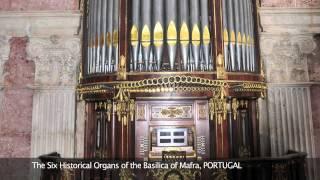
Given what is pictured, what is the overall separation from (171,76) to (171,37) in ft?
1.71

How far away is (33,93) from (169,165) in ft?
8.45

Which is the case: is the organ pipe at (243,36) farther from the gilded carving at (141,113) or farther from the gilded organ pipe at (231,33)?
the gilded carving at (141,113)

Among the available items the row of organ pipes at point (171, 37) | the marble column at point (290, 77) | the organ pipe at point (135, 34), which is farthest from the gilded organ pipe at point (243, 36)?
the organ pipe at point (135, 34)

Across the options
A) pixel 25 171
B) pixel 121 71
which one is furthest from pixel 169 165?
pixel 25 171

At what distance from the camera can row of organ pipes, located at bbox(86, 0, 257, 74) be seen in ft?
14.3

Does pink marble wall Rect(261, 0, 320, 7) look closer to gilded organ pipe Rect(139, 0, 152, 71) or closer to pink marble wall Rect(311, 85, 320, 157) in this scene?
pink marble wall Rect(311, 85, 320, 157)

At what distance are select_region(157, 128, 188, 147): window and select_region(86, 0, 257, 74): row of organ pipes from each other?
1009 mm

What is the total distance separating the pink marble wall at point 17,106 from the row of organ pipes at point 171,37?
135 cm

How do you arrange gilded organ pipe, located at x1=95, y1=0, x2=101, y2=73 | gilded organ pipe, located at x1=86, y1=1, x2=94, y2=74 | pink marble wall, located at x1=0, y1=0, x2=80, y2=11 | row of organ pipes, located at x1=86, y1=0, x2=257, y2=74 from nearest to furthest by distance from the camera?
row of organ pipes, located at x1=86, y1=0, x2=257, y2=74, gilded organ pipe, located at x1=95, y1=0, x2=101, y2=73, gilded organ pipe, located at x1=86, y1=1, x2=94, y2=74, pink marble wall, located at x1=0, y1=0, x2=80, y2=11

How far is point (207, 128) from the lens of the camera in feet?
15.9

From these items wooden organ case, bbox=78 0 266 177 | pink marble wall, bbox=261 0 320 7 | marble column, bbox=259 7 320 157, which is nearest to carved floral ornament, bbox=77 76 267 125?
wooden organ case, bbox=78 0 266 177

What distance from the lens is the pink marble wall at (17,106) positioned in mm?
5359

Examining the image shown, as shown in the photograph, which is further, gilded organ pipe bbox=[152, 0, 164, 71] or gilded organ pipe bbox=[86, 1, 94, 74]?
gilded organ pipe bbox=[86, 1, 94, 74]

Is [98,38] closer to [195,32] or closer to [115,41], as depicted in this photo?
[115,41]
